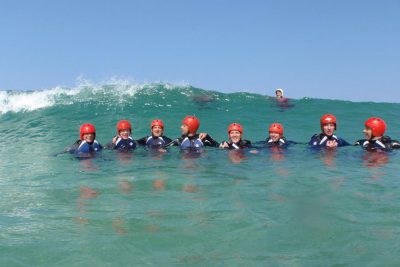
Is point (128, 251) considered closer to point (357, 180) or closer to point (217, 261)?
point (217, 261)

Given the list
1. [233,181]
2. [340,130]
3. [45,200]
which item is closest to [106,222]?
[45,200]

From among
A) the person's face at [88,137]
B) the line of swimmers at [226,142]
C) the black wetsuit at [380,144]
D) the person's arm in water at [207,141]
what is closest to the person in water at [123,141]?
the line of swimmers at [226,142]

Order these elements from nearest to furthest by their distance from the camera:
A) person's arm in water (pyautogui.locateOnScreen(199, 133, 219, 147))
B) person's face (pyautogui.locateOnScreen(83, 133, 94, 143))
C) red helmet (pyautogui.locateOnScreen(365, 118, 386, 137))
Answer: red helmet (pyautogui.locateOnScreen(365, 118, 386, 137))
person's face (pyautogui.locateOnScreen(83, 133, 94, 143))
person's arm in water (pyautogui.locateOnScreen(199, 133, 219, 147))

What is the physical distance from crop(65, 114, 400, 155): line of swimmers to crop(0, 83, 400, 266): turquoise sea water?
0.50 metres

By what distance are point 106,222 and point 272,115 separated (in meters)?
18.3

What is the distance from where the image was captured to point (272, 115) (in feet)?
76.9

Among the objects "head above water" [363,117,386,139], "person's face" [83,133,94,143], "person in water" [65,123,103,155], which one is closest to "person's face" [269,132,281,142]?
"head above water" [363,117,386,139]

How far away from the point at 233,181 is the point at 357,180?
2315 millimetres

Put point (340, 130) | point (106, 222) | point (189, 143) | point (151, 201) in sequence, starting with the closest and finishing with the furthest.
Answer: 1. point (106, 222)
2. point (151, 201)
3. point (189, 143)
4. point (340, 130)

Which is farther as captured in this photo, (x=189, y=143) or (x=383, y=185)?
(x=189, y=143)

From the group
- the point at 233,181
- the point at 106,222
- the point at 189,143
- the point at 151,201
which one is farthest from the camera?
the point at 189,143

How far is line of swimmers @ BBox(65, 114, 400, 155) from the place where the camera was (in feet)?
41.9

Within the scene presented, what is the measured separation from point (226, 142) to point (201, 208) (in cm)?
699

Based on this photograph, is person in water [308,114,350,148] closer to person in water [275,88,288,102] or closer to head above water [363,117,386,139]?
head above water [363,117,386,139]
